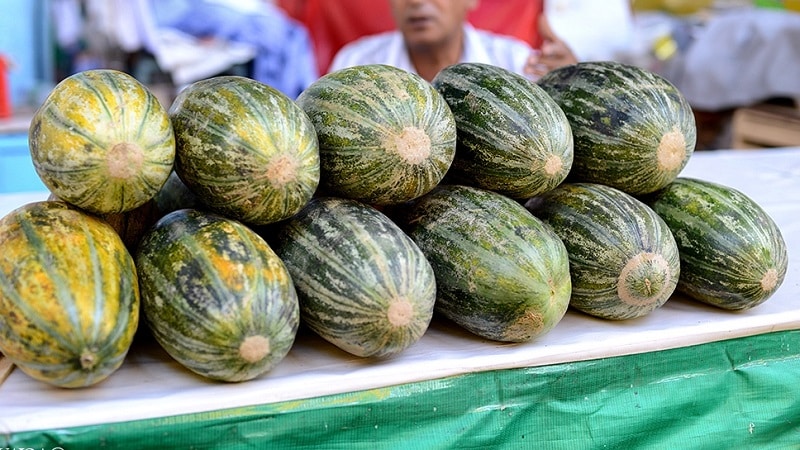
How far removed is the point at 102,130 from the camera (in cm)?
142

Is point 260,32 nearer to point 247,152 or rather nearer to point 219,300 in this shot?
point 247,152

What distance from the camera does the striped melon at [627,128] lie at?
1.87m

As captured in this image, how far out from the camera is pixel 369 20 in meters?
5.38

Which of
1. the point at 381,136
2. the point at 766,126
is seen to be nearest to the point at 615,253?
the point at 381,136

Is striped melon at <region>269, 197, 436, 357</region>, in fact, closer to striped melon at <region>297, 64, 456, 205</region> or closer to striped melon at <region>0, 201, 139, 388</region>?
striped melon at <region>297, 64, 456, 205</region>

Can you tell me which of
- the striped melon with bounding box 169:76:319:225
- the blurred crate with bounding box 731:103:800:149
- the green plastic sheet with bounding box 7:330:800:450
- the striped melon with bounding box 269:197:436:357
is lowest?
the blurred crate with bounding box 731:103:800:149

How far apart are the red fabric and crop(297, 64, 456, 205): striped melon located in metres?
3.67

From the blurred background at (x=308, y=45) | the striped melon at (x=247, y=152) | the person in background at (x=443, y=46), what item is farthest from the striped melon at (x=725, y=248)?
the blurred background at (x=308, y=45)

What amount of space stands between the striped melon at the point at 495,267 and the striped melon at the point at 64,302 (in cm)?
66

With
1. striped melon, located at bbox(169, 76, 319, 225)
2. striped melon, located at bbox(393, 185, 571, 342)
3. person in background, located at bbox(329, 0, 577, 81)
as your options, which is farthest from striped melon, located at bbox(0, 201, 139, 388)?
person in background, located at bbox(329, 0, 577, 81)

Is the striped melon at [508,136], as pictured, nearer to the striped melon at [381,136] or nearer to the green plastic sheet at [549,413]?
the striped melon at [381,136]

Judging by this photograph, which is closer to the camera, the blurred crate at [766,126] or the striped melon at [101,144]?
the striped melon at [101,144]

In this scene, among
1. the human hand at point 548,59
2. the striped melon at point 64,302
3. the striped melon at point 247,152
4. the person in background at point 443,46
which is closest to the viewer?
the striped melon at point 64,302

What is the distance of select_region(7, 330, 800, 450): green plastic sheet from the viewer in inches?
55.2
